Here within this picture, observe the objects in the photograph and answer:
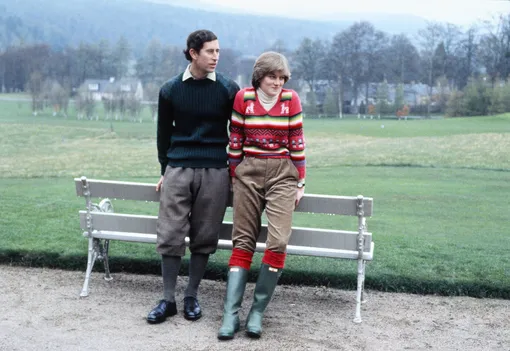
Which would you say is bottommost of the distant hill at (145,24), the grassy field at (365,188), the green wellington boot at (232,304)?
the grassy field at (365,188)

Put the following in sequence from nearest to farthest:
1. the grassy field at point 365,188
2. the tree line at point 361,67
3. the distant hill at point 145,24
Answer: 1. the grassy field at point 365,188
2. the tree line at point 361,67
3. the distant hill at point 145,24

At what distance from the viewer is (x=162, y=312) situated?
4.45m

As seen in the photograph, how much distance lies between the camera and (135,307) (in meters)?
4.79

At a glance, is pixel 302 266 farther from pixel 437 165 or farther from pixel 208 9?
pixel 208 9

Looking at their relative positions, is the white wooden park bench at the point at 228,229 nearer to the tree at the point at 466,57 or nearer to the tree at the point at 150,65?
the tree at the point at 466,57

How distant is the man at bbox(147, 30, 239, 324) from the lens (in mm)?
4629

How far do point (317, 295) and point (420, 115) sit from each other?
953 inches

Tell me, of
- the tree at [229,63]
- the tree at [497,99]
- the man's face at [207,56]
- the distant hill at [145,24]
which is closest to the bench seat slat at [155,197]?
the man's face at [207,56]

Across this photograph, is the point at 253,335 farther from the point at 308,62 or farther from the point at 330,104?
the point at 330,104

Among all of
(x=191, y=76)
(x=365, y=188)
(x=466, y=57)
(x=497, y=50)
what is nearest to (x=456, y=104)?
(x=466, y=57)

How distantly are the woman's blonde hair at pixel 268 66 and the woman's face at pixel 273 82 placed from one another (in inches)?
0.7

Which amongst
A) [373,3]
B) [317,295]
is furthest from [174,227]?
[373,3]

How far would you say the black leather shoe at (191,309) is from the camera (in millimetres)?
4500

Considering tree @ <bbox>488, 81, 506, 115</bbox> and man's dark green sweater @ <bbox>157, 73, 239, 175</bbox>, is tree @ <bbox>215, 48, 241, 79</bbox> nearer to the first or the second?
tree @ <bbox>488, 81, 506, 115</bbox>
